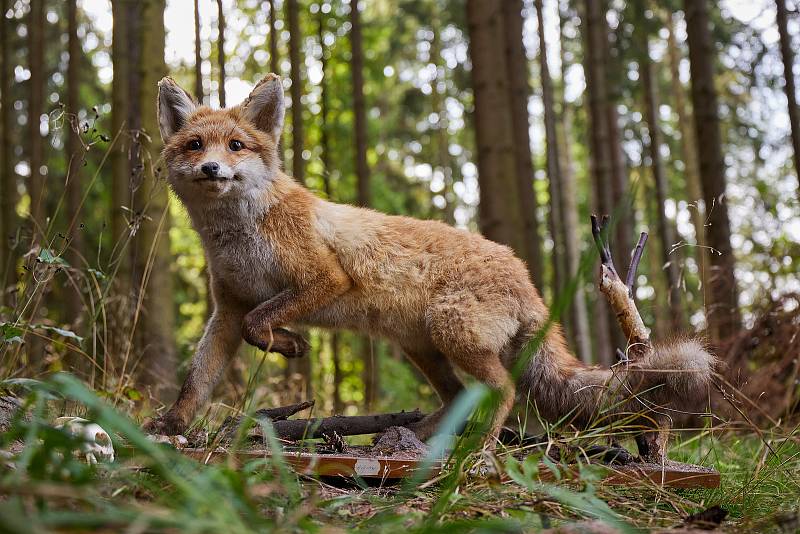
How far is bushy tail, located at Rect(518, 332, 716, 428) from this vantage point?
406cm

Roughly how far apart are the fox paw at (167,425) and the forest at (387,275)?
18 centimetres

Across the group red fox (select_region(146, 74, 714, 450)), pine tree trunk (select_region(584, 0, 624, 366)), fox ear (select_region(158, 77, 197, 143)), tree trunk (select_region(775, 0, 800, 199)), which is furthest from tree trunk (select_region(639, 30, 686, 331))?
fox ear (select_region(158, 77, 197, 143))

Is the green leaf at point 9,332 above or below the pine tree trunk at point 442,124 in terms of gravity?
below

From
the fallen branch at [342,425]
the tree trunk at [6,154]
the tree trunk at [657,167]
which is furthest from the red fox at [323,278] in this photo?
the tree trunk at [6,154]

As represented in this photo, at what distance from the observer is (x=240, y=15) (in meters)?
18.6

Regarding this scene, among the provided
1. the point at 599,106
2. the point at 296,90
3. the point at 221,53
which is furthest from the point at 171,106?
the point at 599,106

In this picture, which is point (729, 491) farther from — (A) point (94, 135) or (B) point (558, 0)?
(B) point (558, 0)

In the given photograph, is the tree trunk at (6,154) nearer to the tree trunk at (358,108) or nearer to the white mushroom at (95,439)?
the tree trunk at (358,108)

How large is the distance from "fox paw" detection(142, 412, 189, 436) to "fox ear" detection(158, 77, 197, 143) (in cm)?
202

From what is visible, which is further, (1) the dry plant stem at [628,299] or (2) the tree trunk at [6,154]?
(2) the tree trunk at [6,154]

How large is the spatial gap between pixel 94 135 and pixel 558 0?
18.6 meters

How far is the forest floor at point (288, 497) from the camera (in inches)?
72.8

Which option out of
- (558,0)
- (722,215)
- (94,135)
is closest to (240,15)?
(558,0)

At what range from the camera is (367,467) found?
3596 millimetres
